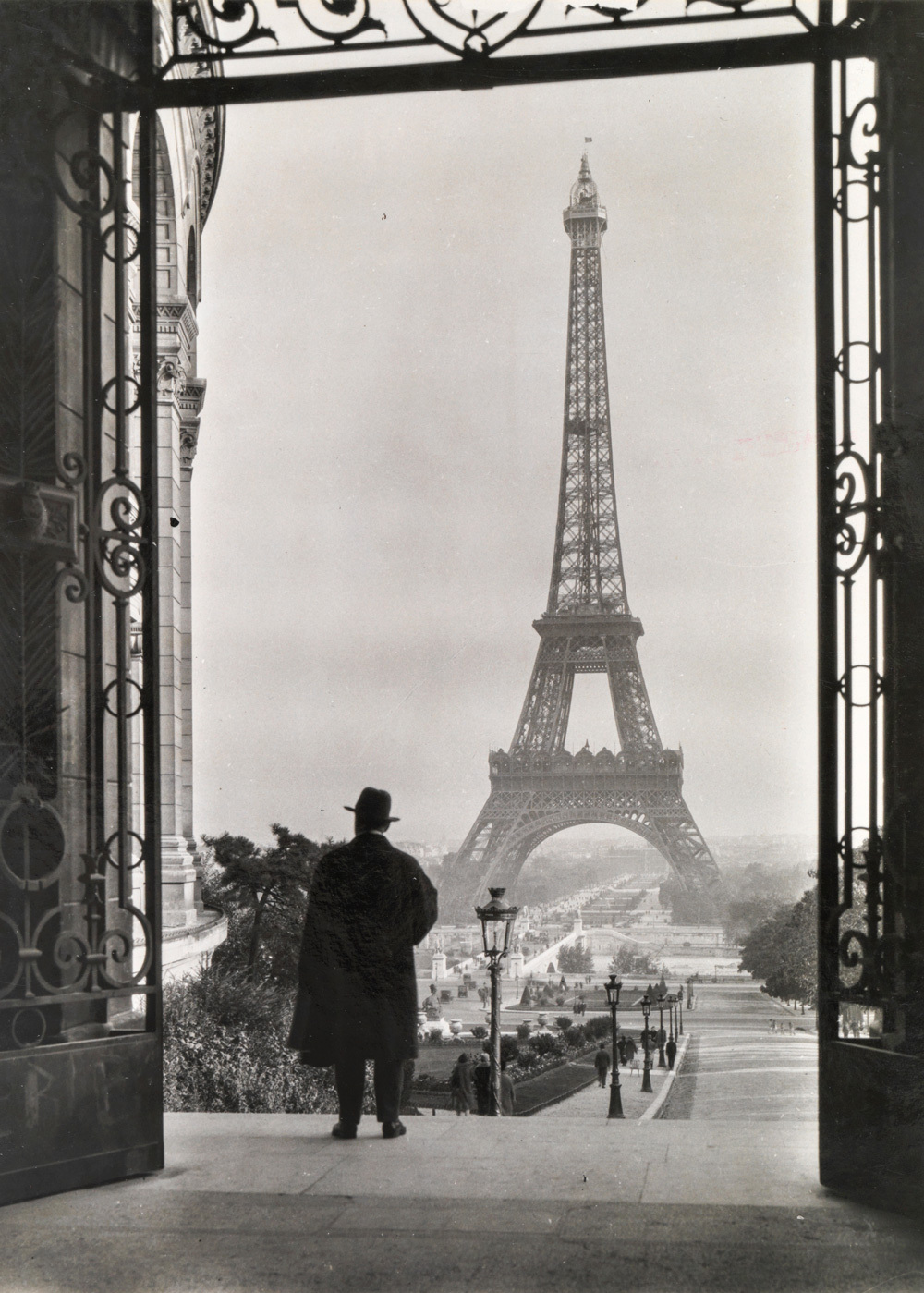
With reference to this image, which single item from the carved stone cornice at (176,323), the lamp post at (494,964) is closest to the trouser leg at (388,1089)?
the lamp post at (494,964)

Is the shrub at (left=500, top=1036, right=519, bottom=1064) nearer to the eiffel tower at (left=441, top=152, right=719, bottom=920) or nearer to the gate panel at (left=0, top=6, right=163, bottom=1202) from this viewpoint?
the eiffel tower at (left=441, top=152, right=719, bottom=920)

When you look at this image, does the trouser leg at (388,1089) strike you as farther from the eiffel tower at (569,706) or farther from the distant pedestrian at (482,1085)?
the eiffel tower at (569,706)

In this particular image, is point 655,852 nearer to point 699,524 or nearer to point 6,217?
point 699,524

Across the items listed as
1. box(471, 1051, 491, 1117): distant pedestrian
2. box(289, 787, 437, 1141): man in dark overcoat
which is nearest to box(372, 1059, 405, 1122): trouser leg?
box(289, 787, 437, 1141): man in dark overcoat

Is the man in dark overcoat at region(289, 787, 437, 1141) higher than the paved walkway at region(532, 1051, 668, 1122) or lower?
higher

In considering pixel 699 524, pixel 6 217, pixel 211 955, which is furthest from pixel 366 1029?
pixel 699 524

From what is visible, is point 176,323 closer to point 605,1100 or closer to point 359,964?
point 359,964
